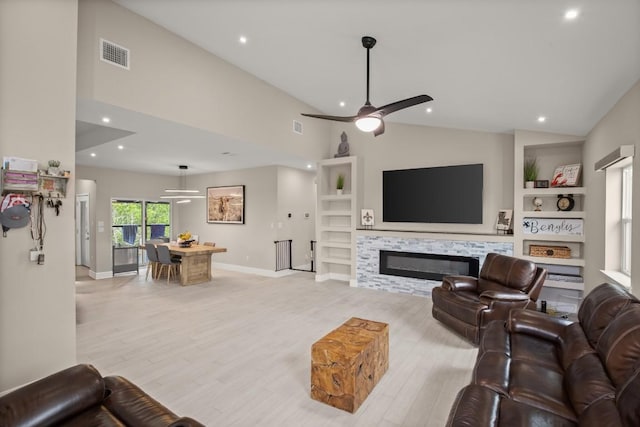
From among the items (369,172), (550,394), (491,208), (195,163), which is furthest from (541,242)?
(195,163)

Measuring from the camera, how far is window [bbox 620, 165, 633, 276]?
360 centimetres

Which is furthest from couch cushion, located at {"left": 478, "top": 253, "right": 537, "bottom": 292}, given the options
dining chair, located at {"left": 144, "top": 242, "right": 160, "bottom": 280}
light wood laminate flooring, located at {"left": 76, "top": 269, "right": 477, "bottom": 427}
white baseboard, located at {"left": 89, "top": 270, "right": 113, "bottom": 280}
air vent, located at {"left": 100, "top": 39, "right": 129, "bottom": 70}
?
white baseboard, located at {"left": 89, "top": 270, "right": 113, "bottom": 280}

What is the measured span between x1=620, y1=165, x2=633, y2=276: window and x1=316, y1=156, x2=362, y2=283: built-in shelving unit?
4.12 meters

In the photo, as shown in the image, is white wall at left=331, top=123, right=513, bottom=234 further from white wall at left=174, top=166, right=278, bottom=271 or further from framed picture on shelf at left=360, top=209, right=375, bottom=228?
white wall at left=174, top=166, right=278, bottom=271

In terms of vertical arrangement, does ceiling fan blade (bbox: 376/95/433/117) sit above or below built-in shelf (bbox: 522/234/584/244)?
above

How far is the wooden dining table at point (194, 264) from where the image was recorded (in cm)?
665

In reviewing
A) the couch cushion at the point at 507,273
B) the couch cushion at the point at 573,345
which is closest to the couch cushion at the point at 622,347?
the couch cushion at the point at 573,345

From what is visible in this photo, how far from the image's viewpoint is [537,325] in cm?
269

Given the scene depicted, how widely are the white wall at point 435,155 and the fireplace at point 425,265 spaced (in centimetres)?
58

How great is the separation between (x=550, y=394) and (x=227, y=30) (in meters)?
4.51

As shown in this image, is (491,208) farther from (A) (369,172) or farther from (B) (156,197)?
(B) (156,197)

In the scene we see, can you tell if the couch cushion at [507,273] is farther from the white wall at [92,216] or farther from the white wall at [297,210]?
the white wall at [92,216]

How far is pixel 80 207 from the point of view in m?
8.19

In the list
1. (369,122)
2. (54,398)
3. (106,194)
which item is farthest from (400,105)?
(106,194)
